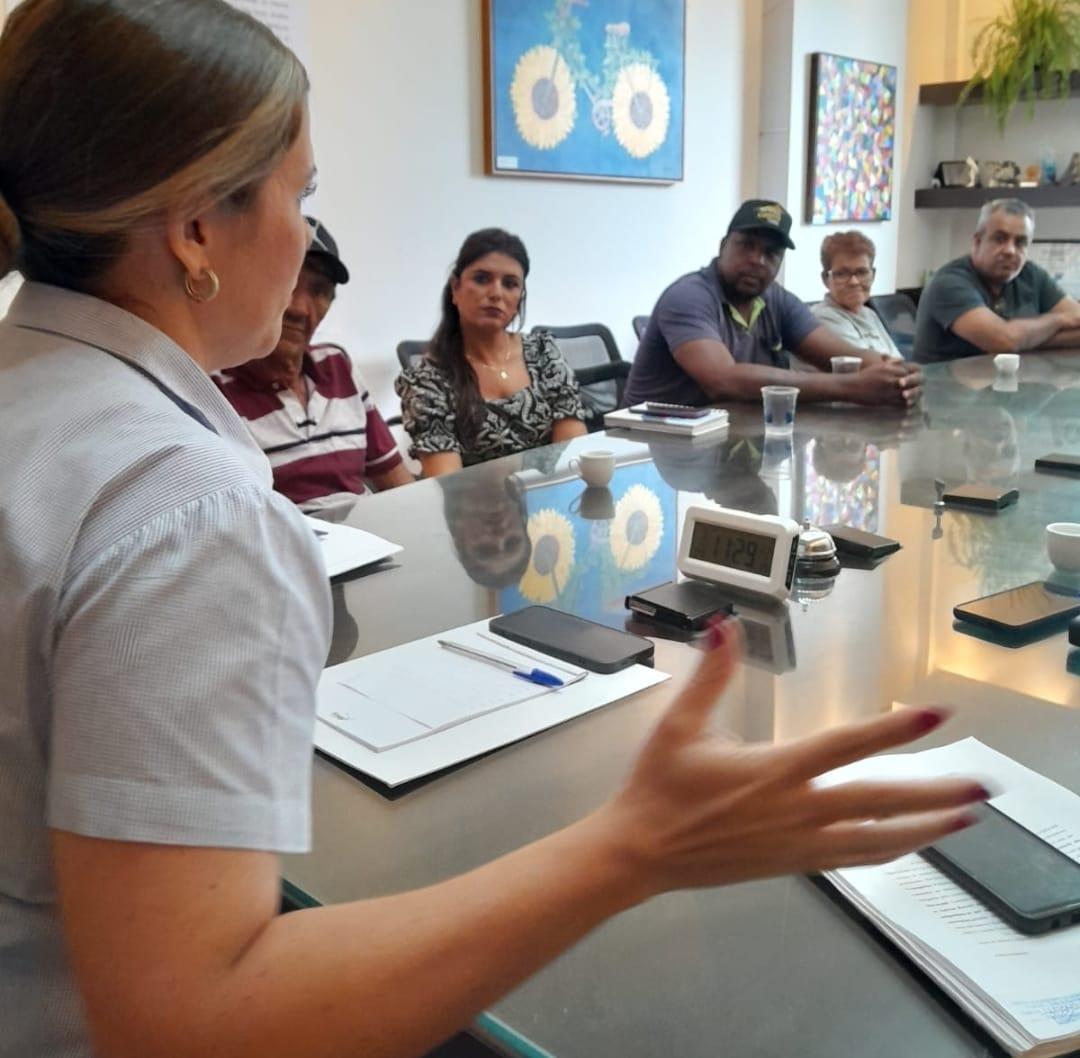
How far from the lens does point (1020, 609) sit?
1290 mm

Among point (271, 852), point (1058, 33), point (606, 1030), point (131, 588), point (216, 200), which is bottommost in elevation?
point (606, 1030)

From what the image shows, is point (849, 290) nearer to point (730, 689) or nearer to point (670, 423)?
point (670, 423)

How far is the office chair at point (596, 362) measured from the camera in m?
4.16

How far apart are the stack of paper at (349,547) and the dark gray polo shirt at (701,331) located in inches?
65.6

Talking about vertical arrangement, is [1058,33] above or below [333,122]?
above

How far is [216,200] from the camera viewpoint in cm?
69

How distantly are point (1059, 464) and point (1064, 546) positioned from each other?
0.66 metres

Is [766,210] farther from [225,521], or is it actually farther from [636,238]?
[225,521]

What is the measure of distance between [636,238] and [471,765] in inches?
161

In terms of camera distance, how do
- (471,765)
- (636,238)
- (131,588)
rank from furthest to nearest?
(636,238), (471,765), (131,588)

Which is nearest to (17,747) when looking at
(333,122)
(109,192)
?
(109,192)

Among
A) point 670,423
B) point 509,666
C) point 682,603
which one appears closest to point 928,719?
point 509,666

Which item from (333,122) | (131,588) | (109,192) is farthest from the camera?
(333,122)

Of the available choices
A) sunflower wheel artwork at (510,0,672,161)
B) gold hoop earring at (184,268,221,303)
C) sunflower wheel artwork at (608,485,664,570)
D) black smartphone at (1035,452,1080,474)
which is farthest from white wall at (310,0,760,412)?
gold hoop earring at (184,268,221,303)
